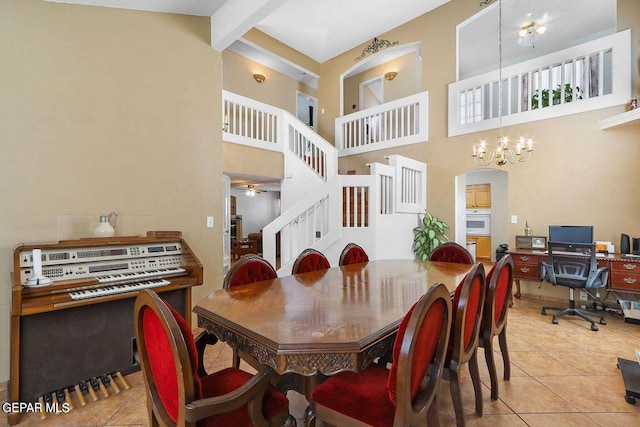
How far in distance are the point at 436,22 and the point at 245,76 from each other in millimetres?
4242

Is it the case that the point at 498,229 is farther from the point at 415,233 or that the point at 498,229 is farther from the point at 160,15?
the point at 160,15

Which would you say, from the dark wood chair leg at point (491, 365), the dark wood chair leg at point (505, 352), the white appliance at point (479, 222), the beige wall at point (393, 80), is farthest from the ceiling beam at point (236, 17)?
the white appliance at point (479, 222)

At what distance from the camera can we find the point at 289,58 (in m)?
7.10

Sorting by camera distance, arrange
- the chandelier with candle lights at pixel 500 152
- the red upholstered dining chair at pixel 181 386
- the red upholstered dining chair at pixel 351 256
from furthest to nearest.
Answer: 1. the chandelier with candle lights at pixel 500 152
2. the red upholstered dining chair at pixel 351 256
3. the red upholstered dining chair at pixel 181 386

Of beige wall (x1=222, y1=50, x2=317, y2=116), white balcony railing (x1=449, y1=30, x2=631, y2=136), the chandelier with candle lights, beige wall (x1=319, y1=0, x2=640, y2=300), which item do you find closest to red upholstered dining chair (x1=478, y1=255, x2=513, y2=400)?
the chandelier with candle lights

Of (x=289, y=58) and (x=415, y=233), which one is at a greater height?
(x=289, y=58)

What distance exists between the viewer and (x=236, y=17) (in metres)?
2.78

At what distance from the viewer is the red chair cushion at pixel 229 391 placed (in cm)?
112

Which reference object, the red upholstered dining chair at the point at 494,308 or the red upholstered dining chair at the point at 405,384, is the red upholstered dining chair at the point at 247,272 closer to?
the red upholstered dining chair at the point at 405,384

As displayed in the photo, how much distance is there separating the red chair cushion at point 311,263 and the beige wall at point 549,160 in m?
3.51

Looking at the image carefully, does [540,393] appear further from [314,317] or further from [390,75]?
[390,75]

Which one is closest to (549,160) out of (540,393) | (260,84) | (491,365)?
(540,393)

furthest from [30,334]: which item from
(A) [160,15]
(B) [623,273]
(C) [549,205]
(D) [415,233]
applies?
(C) [549,205]

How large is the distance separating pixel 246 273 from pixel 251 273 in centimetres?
5
